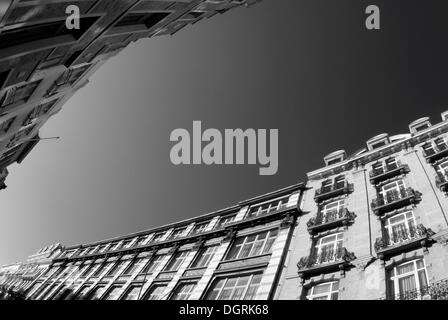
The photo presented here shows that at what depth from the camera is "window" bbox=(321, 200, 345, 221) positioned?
18.0m

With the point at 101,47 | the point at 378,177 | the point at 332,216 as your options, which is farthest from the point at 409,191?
the point at 101,47

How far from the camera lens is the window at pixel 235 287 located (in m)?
16.3

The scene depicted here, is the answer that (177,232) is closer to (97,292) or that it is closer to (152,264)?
(152,264)

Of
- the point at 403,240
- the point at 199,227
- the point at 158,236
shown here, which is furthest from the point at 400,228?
the point at 158,236

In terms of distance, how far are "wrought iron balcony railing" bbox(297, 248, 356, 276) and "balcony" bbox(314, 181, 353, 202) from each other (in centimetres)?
502

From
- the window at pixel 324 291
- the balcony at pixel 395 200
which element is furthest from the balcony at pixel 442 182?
the window at pixel 324 291

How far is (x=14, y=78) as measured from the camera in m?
9.53

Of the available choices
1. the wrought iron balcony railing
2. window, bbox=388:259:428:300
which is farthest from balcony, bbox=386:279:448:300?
the wrought iron balcony railing

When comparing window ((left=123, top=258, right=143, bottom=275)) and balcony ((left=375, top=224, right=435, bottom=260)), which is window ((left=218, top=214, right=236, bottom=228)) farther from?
balcony ((left=375, top=224, right=435, bottom=260))

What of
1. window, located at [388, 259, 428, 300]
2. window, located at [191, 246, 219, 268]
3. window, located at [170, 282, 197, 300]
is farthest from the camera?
window, located at [191, 246, 219, 268]

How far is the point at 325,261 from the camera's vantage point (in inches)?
592

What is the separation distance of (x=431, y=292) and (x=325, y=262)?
4.89 metres

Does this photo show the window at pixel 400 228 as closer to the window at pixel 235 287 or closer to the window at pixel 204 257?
the window at pixel 235 287
